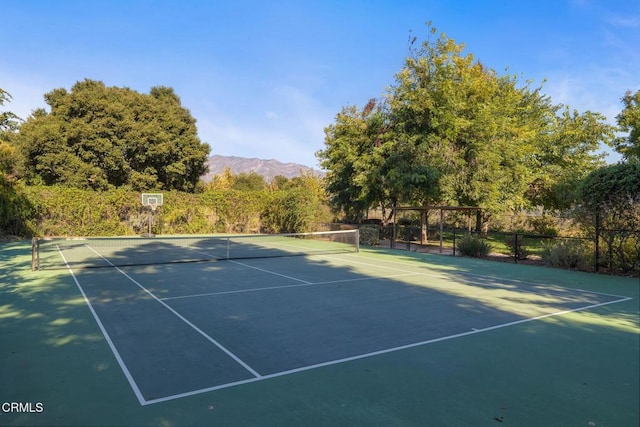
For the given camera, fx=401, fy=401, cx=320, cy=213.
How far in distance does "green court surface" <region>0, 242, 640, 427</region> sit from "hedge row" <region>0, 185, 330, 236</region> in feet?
49.2

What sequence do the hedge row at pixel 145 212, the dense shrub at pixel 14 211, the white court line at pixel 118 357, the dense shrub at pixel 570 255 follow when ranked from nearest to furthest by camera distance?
the white court line at pixel 118 357 < the dense shrub at pixel 570 255 < the dense shrub at pixel 14 211 < the hedge row at pixel 145 212

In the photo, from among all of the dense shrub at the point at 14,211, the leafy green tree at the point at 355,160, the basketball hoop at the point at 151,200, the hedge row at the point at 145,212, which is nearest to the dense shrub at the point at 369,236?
the leafy green tree at the point at 355,160

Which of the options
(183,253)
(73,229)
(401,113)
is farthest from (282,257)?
(73,229)

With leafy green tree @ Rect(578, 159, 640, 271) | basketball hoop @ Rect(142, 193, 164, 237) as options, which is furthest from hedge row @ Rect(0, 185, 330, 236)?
leafy green tree @ Rect(578, 159, 640, 271)

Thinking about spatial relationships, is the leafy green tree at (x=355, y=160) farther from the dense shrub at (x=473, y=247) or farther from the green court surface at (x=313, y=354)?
the green court surface at (x=313, y=354)

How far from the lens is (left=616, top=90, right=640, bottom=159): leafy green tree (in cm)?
2486

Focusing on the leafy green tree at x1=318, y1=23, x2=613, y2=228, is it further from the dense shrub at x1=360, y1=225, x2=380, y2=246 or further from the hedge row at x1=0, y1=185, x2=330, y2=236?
the hedge row at x1=0, y1=185, x2=330, y2=236

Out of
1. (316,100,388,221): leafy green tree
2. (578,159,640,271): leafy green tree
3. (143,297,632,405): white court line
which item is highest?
(316,100,388,221): leafy green tree

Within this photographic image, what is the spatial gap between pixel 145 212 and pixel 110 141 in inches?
280

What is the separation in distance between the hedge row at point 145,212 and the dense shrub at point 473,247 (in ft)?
32.9

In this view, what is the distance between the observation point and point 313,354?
4602mm

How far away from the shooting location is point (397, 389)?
3.66 metres

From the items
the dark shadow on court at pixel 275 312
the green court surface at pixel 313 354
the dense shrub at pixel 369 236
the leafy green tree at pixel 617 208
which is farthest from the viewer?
the dense shrub at pixel 369 236

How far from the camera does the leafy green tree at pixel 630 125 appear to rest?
2486 centimetres
